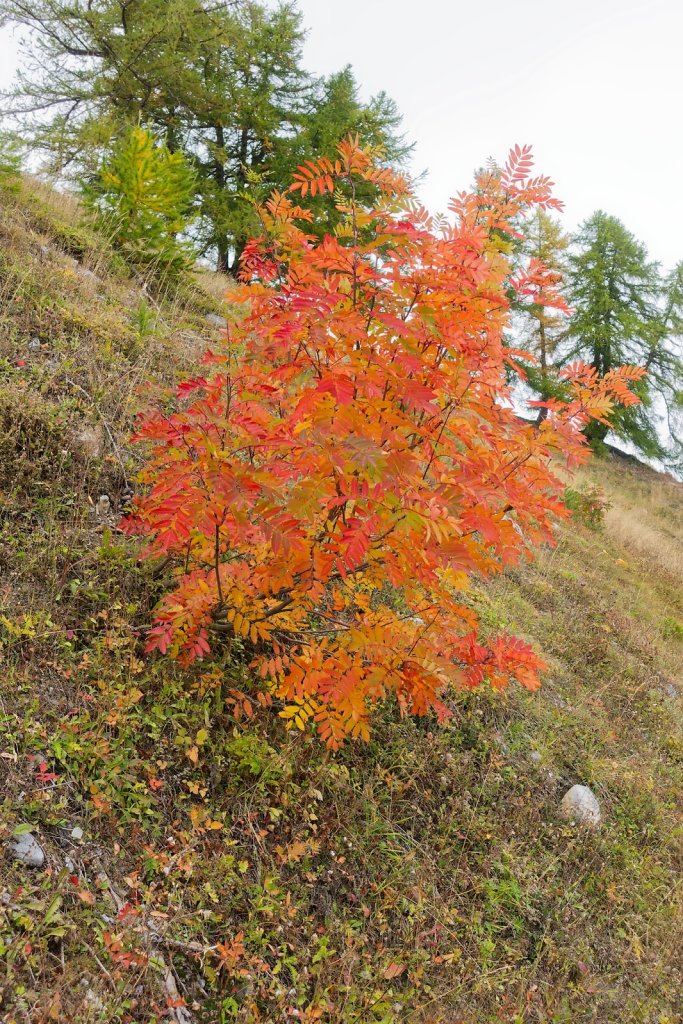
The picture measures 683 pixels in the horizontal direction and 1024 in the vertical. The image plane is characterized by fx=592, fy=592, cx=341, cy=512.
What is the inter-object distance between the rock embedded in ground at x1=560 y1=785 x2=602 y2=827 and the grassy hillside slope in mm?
87

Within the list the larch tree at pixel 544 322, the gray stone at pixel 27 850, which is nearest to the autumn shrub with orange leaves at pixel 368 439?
the gray stone at pixel 27 850

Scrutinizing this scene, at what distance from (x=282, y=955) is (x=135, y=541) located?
→ 2320mm

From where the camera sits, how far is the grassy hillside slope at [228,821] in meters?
2.32

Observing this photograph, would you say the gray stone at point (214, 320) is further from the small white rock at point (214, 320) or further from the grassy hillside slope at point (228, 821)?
the grassy hillside slope at point (228, 821)

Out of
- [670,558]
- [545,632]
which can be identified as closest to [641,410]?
[670,558]

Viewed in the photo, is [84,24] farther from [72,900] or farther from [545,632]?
[72,900]

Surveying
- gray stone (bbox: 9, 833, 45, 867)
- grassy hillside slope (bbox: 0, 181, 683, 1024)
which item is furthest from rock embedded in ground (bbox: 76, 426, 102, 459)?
gray stone (bbox: 9, 833, 45, 867)

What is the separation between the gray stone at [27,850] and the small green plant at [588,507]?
1030 centimetres

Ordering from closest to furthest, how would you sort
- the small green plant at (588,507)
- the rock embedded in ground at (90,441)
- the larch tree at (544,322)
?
the rock embedded in ground at (90,441) < the small green plant at (588,507) < the larch tree at (544,322)

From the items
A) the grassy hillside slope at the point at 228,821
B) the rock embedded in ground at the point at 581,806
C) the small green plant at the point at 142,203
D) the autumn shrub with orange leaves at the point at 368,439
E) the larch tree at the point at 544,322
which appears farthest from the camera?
the larch tree at the point at 544,322

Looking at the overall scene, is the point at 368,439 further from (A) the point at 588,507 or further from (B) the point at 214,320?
(A) the point at 588,507

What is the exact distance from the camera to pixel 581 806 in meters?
4.33

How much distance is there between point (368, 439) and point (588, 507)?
1019 cm

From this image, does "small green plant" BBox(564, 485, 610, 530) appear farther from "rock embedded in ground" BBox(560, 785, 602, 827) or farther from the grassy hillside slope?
"rock embedded in ground" BBox(560, 785, 602, 827)
